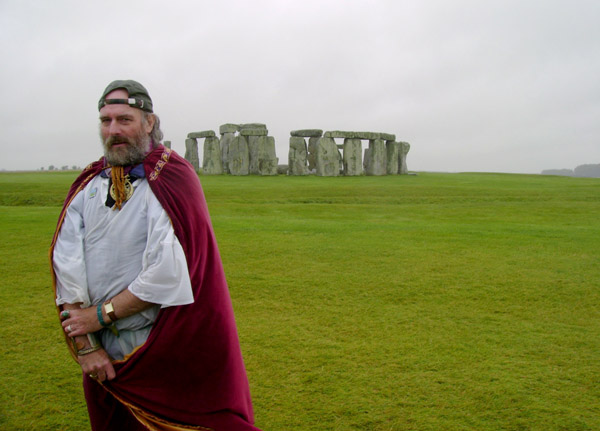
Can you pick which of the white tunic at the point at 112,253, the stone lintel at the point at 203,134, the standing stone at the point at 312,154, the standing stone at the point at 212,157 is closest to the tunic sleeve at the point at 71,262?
the white tunic at the point at 112,253

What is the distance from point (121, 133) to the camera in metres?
2.50

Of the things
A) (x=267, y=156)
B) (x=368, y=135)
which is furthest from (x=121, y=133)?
(x=368, y=135)

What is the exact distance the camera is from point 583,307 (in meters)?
5.39

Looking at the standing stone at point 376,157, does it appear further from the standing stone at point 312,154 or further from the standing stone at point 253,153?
the standing stone at point 253,153

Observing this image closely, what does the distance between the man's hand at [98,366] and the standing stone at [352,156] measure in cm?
2580

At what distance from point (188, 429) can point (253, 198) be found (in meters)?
13.6

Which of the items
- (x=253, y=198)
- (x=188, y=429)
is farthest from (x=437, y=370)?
(x=253, y=198)

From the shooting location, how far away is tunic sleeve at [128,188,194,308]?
225 centimetres

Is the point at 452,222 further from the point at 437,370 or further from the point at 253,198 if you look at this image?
the point at 437,370

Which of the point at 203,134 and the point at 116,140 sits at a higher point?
the point at 203,134

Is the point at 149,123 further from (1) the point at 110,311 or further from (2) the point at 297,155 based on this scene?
(2) the point at 297,155

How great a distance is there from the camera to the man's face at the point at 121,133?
250 cm

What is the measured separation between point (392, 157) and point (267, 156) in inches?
318

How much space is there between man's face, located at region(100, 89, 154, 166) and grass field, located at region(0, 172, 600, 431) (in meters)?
1.95
